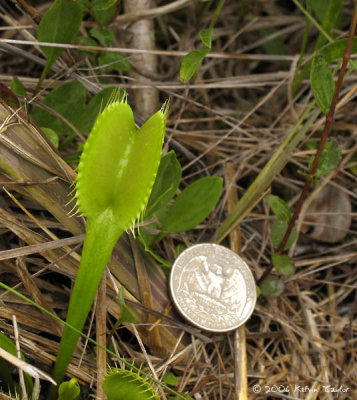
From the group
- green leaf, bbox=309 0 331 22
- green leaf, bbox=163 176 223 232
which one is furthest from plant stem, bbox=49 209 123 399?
Result: green leaf, bbox=309 0 331 22

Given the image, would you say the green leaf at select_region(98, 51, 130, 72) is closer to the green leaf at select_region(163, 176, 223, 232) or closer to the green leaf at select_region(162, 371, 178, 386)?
the green leaf at select_region(163, 176, 223, 232)

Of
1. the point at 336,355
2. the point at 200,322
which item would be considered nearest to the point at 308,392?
the point at 336,355

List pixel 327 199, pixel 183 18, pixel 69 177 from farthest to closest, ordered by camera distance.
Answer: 1. pixel 183 18
2. pixel 327 199
3. pixel 69 177

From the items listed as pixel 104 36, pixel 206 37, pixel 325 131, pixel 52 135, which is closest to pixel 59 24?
pixel 104 36

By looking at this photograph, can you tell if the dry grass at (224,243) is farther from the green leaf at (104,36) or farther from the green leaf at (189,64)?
Answer: the green leaf at (189,64)

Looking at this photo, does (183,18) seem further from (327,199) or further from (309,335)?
(309,335)
